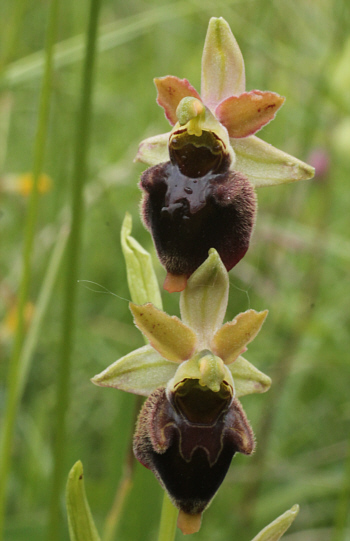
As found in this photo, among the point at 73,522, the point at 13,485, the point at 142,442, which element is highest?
the point at 142,442

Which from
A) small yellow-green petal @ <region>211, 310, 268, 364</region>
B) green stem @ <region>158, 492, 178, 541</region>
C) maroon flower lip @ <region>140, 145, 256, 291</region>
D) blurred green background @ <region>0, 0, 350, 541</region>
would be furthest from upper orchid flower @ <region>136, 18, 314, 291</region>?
blurred green background @ <region>0, 0, 350, 541</region>

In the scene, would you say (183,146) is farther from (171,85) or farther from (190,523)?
(190,523)

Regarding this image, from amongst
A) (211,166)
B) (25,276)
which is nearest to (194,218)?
(211,166)

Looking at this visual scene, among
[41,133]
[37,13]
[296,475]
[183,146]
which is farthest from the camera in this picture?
[37,13]

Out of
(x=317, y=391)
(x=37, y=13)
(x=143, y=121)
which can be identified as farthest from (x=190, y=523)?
(x=37, y=13)

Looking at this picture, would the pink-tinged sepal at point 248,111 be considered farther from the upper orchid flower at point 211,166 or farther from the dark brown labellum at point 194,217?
the dark brown labellum at point 194,217

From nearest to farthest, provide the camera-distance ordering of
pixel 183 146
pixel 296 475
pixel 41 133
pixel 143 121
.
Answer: pixel 183 146 → pixel 41 133 → pixel 296 475 → pixel 143 121

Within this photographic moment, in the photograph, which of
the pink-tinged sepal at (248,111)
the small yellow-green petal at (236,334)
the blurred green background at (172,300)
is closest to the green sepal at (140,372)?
the small yellow-green petal at (236,334)

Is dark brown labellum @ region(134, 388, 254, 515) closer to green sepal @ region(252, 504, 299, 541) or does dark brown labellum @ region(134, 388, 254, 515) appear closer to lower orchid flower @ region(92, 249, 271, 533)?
lower orchid flower @ region(92, 249, 271, 533)
